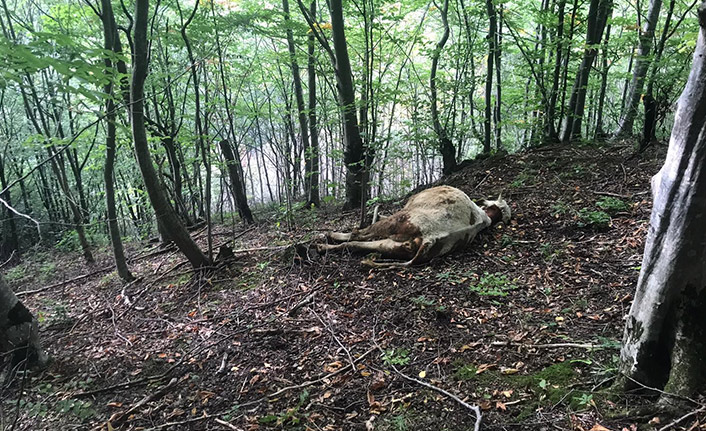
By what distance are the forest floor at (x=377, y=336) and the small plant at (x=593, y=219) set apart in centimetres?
2

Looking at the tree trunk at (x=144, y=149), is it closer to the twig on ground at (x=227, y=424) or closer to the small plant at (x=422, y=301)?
the twig on ground at (x=227, y=424)

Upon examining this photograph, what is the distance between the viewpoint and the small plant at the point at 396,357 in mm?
3250

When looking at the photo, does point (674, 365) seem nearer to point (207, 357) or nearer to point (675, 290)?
point (675, 290)

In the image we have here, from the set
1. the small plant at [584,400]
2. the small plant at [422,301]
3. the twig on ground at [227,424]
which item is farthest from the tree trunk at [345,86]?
the small plant at [584,400]

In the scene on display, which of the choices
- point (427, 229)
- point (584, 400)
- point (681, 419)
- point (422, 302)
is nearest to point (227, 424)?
point (422, 302)

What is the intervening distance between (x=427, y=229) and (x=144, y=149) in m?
4.26

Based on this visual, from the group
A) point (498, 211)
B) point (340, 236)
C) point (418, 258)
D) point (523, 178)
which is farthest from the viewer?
point (523, 178)

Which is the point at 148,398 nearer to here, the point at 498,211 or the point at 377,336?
the point at 377,336

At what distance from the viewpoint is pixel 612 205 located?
5012 mm

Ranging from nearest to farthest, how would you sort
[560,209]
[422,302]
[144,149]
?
[422,302], [144,149], [560,209]

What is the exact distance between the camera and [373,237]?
549 cm

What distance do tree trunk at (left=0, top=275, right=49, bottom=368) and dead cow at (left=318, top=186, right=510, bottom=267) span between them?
369 cm

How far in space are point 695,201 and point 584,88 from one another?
661 cm

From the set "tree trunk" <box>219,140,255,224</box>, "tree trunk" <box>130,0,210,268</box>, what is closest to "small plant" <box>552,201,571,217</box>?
"tree trunk" <box>130,0,210,268</box>
